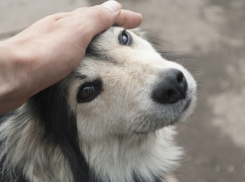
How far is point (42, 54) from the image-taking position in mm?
1604

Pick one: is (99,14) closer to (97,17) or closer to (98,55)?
(97,17)

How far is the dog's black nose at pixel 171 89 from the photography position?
1.70 m

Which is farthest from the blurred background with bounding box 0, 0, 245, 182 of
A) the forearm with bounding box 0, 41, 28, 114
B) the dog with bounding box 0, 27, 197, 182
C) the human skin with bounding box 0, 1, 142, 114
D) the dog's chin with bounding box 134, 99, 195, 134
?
the forearm with bounding box 0, 41, 28, 114

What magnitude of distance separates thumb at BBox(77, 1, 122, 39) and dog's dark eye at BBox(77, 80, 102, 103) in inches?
16.3

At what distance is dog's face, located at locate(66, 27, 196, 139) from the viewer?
176cm

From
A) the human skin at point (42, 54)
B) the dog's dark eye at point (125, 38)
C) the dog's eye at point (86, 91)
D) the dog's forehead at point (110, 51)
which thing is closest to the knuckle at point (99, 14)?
the human skin at point (42, 54)

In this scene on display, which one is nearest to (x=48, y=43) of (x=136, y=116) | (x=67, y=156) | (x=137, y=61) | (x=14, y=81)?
(x=14, y=81)

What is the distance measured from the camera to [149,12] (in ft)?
19.7

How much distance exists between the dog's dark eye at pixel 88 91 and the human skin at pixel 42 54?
0.79 feet

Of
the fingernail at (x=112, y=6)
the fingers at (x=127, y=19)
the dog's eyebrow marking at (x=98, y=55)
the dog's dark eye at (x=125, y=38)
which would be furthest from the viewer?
the fingers at (x=127, y=19)

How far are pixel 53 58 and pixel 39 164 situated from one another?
1.06 meters

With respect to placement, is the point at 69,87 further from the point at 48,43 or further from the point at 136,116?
the point at 136,116

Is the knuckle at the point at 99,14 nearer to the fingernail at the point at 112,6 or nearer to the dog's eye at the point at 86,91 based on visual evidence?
the fingernail at the point at 112,6

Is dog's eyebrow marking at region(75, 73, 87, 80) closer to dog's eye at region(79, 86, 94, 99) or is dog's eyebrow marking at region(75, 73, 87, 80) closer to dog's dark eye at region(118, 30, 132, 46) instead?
dog's eye at region(79, 86, 94, 99)
